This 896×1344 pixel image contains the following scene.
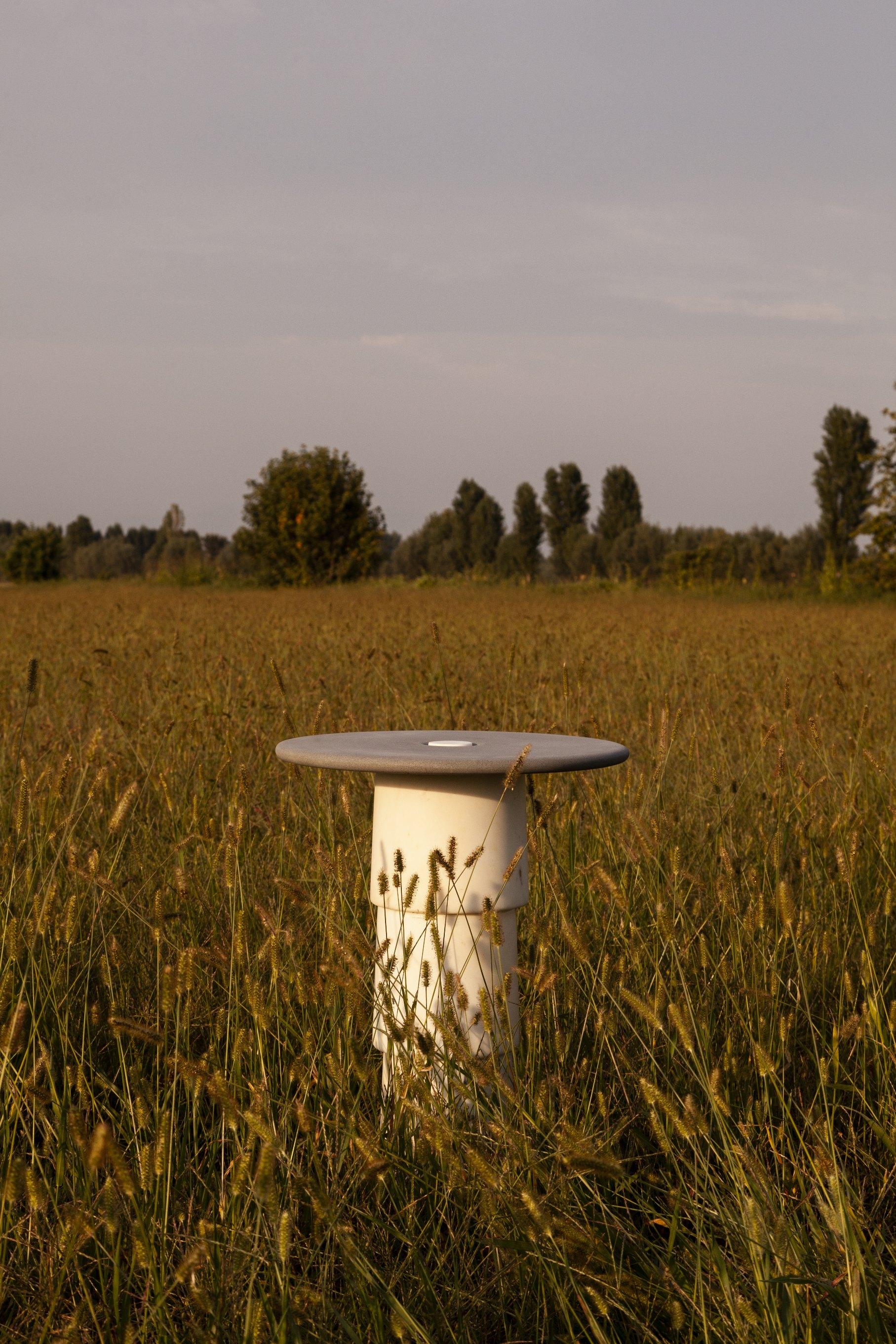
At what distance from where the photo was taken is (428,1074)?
140cm

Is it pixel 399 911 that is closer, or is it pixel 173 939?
pixel 399 911

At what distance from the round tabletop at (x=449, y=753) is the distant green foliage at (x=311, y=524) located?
77.4ft

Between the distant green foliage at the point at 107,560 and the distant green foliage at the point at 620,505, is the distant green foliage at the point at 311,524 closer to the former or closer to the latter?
the distant green foliage at the point at 620,505

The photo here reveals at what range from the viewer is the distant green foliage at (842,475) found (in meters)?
46.2

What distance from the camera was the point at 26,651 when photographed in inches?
283

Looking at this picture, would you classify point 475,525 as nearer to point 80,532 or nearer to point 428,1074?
point 80,532

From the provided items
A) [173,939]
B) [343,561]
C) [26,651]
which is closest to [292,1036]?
[173,939]

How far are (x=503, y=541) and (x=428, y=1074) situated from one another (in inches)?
2237

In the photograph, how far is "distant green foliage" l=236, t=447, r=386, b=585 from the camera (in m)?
25.7

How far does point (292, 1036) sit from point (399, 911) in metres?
0.33

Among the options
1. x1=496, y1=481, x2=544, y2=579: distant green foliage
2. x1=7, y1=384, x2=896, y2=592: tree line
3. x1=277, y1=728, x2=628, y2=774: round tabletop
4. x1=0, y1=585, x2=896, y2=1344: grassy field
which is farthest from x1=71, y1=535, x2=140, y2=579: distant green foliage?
x1=277, y1=728, x2=628, y2=774: round tabletop

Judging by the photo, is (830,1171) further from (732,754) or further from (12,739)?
(12,739)

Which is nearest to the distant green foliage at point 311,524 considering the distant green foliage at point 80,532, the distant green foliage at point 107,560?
the distant green foliage at point 107,560

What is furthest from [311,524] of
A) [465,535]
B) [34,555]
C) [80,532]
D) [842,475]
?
[80,532]
